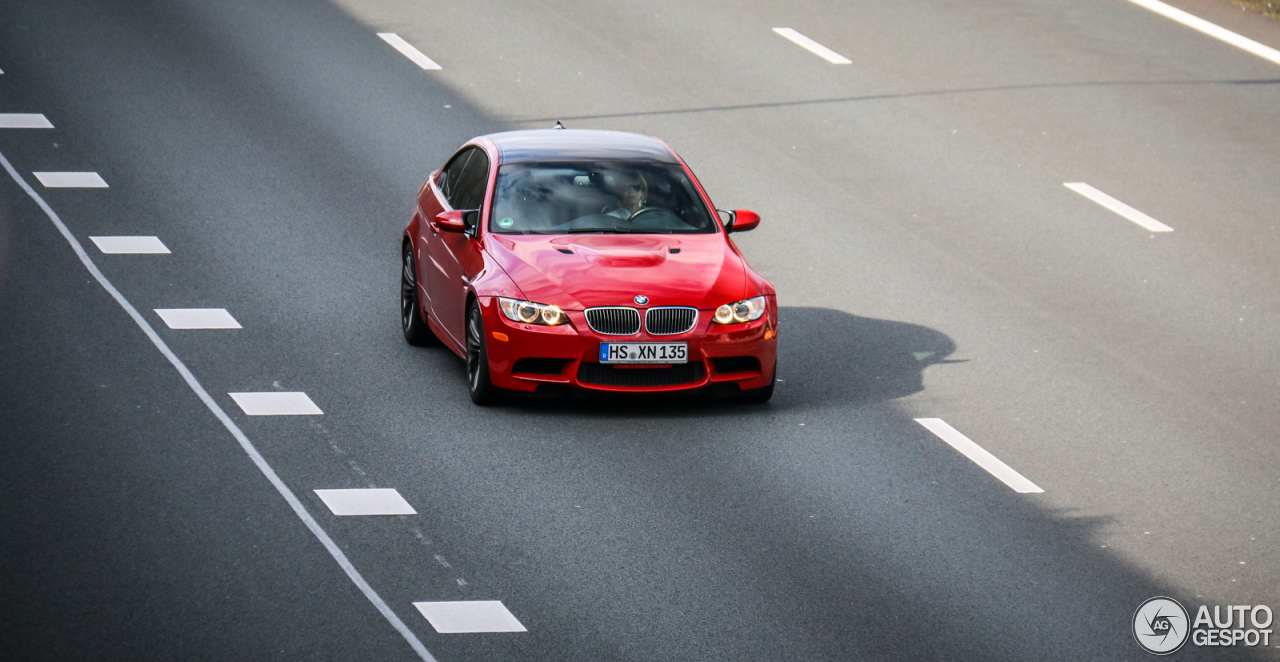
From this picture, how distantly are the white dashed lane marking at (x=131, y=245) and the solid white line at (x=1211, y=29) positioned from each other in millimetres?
15149

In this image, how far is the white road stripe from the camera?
17891 mm

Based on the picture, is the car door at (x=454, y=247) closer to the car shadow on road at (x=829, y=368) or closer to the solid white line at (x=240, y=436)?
the car shadow on road at (x=829, y=368)

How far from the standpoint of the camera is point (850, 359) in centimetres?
1258

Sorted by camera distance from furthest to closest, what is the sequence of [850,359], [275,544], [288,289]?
[288,289] < [850,359] < [275,544]

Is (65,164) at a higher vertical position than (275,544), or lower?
lower

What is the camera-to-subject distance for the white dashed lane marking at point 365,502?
8.91 meters

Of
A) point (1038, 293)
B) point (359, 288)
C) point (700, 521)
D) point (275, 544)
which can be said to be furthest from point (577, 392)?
point (1038, 293)

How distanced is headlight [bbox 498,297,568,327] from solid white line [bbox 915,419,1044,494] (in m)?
2.50

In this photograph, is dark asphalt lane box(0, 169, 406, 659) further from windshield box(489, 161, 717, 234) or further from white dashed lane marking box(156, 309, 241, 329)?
windshield box(489, 161, 717, 234)

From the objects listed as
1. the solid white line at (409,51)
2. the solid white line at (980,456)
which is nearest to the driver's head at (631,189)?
A: the solid white line at (980,456)

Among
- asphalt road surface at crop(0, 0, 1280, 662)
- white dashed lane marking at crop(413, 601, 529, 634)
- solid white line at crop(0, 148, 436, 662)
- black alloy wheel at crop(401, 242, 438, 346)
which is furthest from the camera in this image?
black alloy wheel at crop(401, 242, 438, 346)

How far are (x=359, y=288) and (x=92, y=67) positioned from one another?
26.3 ft

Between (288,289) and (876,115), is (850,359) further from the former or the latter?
(876,115)

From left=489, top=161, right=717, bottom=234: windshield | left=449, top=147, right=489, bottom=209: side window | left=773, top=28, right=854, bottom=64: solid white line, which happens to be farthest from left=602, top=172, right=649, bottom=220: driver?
left=773, top=28, right=854, bottom=64: solid white line
